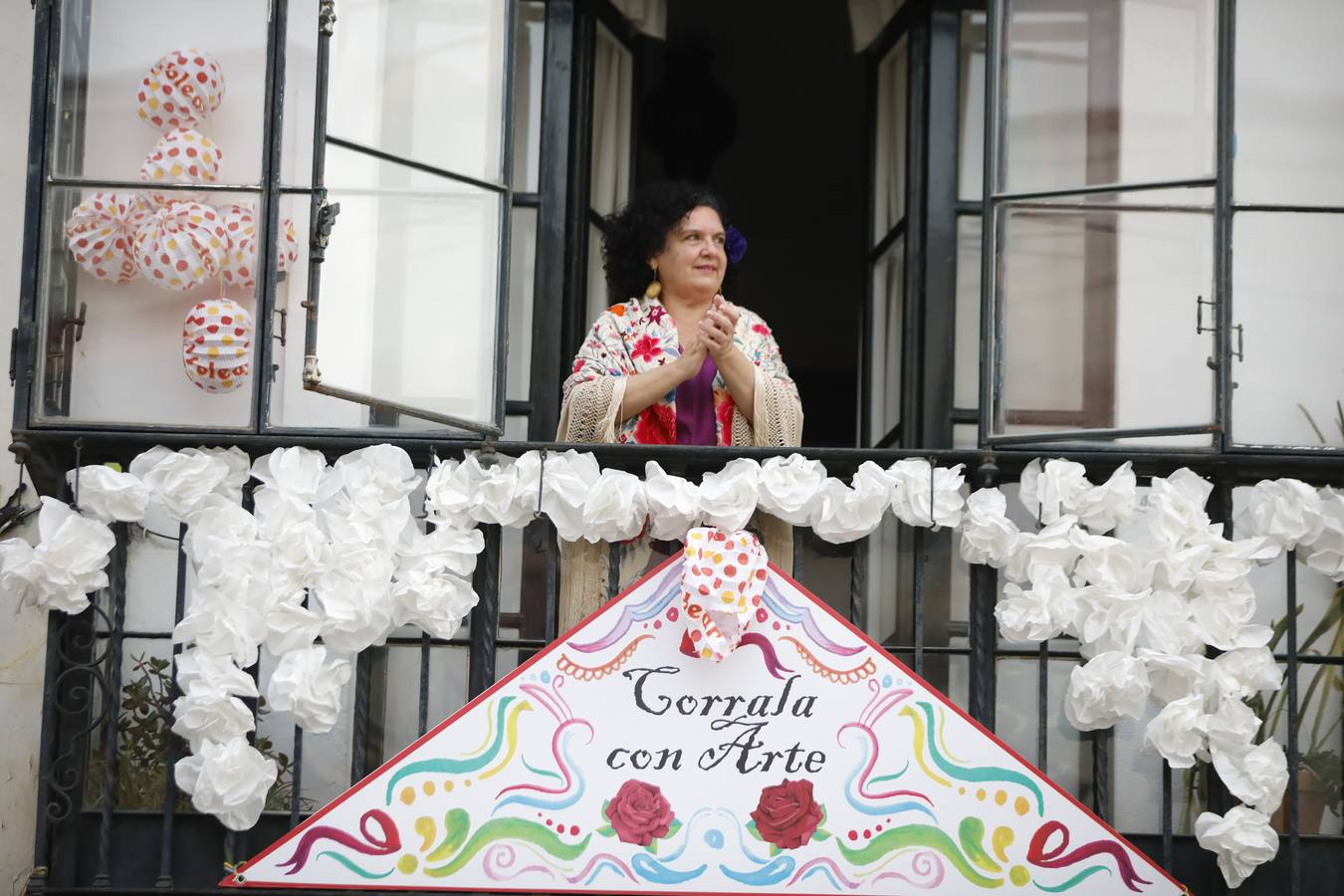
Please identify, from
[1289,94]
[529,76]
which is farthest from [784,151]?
[1289,94]

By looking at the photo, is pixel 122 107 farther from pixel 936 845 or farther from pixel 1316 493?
pixel 1316 493

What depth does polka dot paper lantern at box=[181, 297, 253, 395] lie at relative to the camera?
5.02 meters

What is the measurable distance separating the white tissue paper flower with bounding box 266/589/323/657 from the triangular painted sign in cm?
40

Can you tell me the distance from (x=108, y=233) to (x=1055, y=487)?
105 inches

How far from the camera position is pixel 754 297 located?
10383mm

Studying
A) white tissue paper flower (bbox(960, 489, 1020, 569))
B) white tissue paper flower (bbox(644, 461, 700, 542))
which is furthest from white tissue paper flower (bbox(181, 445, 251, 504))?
white tissue paper flower (bbox(960, 489, 1020, 569))

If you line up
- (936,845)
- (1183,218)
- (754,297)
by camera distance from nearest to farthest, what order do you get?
(936,845)
(1183,218)
(754,297)

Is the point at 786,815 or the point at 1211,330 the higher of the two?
the point at 1211,330

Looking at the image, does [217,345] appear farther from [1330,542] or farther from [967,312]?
[1330,542]

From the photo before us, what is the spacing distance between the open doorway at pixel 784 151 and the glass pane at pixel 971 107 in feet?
3.06

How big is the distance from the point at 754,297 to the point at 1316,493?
5.73m

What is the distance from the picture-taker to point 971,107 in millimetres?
6031

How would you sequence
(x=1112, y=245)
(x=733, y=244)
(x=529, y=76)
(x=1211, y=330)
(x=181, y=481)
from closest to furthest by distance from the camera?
(x=181, y=481) → (x=1211, y=330) → (x=1112, y=245) → (x=733, y=244) → (x=529, y=76)

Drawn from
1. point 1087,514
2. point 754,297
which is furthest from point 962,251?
point 754,297
